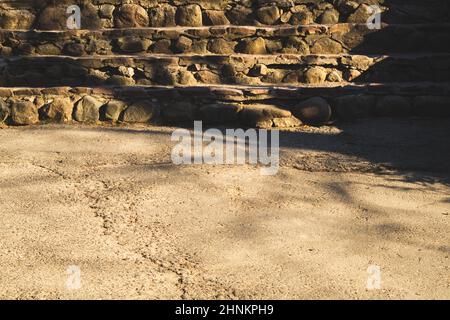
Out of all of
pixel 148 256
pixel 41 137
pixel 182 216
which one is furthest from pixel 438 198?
pixel 41 137

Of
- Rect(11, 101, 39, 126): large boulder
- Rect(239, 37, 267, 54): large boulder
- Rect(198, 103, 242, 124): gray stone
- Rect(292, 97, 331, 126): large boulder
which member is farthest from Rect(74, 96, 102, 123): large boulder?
Rect(292, 97, 331, 126): large boulder

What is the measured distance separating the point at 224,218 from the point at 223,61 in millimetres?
2859

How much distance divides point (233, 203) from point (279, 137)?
5.10 ft

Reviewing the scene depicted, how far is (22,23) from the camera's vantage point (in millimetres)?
7148

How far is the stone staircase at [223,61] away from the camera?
627cm

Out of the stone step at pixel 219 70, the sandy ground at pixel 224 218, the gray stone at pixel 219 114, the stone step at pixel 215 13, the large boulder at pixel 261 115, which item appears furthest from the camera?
the stone step at pixel 215 13

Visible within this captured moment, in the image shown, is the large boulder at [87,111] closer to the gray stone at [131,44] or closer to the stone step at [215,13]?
the gray stone at [131,44]

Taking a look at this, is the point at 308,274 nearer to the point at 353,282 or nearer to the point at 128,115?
the point at 353,282

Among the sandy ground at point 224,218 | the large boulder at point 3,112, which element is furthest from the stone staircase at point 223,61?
the sandy ground at point 224,218

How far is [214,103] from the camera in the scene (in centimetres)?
627

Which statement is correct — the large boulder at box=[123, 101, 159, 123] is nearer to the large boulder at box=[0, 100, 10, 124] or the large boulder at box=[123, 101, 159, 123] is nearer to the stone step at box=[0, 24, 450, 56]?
the stone step at box=[0, 24, 450, 56]

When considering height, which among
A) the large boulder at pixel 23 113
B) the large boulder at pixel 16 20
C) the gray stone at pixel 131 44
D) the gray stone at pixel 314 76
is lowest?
the large boulder at pixel 23 113

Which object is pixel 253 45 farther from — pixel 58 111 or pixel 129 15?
pixel 58 111

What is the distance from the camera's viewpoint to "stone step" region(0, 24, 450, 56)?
685 cm
